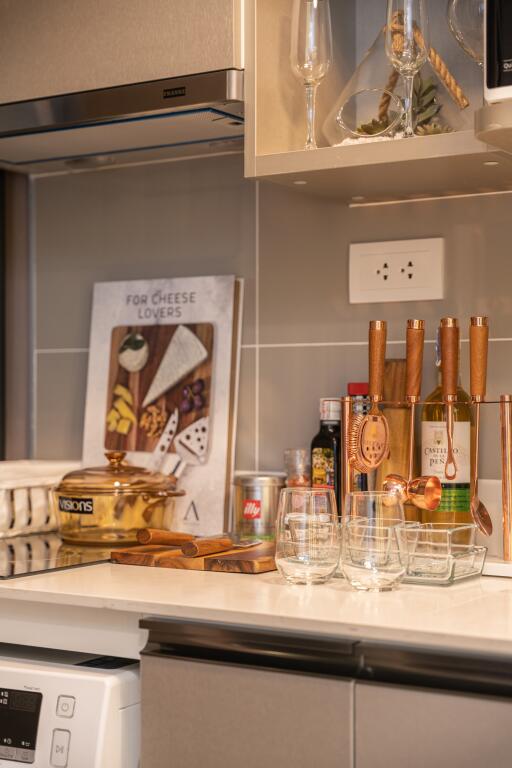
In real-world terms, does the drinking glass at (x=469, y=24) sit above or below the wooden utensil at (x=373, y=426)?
above

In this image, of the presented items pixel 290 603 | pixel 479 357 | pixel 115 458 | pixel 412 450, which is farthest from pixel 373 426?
pixel 115 458

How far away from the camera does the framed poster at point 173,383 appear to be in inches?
82.2

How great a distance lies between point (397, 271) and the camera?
1.93 metres

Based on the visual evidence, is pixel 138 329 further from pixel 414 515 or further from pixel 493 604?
pixel 493 604

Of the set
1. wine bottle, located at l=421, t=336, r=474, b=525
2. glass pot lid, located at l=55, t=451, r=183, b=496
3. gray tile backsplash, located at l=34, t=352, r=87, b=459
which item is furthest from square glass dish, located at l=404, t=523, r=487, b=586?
gray tile backsplash, located at l=34, t=352, r=87, b=459

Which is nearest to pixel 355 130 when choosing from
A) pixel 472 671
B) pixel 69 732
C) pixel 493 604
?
pixel 493 604

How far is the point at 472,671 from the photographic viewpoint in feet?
3.96

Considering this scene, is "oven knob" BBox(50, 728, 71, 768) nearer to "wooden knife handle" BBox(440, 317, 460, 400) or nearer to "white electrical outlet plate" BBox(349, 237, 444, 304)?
"wooden knife handle" BBox(440, 317, 460, 400)

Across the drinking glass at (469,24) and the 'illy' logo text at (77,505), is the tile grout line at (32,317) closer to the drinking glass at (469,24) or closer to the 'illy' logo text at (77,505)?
the 'illy' logo text at (77,505)

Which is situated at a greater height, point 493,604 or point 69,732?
point 493,604

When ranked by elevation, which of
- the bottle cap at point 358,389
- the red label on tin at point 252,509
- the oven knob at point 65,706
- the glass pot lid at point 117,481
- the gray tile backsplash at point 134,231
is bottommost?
the oven knob at point 65,706

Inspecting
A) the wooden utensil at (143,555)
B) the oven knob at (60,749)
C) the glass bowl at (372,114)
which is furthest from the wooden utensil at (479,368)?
the oven knob at (60,749)

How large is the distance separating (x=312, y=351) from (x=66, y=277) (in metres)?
0.61

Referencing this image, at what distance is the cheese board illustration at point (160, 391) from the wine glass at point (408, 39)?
2.15 feet
